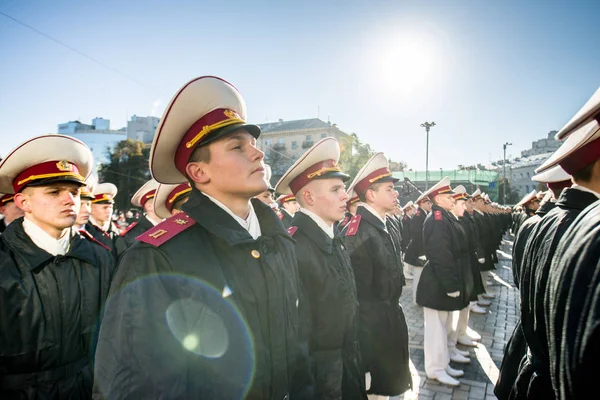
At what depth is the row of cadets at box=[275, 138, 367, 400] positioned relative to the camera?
2.61 meters

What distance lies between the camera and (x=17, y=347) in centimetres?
228

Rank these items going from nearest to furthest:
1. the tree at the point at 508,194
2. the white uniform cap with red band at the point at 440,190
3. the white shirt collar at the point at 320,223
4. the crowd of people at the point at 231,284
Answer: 1. the crowd of people at the point at 231,284
2. the white shirt collar at the point at 320,223
3. the white uniform cap with red band at the point at 440,190
4. the tree at the point at 508,194

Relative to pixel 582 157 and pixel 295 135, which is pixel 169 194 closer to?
pixel 582 157

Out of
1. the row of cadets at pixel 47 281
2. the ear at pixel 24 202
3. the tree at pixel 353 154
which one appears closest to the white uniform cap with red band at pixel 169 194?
the row of cadets at pixel 47 281

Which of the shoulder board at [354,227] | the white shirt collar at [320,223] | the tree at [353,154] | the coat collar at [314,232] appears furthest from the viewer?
the tree at [353,154]

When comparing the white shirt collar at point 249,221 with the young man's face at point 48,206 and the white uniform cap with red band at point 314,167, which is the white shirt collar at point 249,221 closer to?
the white uniform cap with red band at point 314,167

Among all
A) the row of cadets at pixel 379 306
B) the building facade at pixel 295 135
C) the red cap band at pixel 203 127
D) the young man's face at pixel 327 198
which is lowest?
the row of cadets at pixel 379 306

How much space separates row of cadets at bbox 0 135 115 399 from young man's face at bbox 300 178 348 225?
6.03 ft

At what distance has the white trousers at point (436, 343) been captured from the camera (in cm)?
500

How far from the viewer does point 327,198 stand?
327 cm

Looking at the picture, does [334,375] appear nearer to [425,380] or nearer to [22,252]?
[22,252]

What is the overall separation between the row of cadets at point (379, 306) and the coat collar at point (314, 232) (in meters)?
0.95

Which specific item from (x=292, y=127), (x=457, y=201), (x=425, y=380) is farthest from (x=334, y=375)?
(x=292, y=127)

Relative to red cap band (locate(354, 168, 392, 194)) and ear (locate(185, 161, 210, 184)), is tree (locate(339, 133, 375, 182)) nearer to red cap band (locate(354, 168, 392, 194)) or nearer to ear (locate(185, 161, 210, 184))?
red cap band (locate(354, 168, 392, 194))
